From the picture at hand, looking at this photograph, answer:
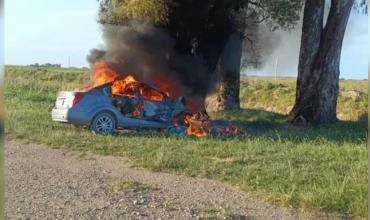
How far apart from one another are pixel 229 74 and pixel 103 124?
9.82 m

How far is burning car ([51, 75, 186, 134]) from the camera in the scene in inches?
538

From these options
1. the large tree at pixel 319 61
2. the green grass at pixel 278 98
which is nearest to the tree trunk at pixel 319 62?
the large tree at pixel 319 61

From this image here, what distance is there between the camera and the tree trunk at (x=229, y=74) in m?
20.9

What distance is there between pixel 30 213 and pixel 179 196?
1938mm

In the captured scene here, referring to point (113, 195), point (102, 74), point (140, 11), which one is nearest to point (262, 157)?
point (113, 195)

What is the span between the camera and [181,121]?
15008mm

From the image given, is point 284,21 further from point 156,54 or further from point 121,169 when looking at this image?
point 121,169

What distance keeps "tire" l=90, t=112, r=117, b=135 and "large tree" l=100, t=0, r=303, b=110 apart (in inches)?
192

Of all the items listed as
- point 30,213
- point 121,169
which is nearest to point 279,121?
point 121,169

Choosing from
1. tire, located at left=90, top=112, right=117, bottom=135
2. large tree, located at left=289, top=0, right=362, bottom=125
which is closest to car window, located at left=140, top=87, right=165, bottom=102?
tire, located at left=90, top=112, right=117, bottom=135

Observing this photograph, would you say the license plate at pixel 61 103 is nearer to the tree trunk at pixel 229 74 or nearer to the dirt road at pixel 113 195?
the dirt road at pixel 113 195

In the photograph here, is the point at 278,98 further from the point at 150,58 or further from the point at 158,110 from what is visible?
the point at 158,110

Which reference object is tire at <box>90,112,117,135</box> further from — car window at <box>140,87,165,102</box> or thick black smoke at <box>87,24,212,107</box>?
thick black smoke at <box>87,24,212,107</box>

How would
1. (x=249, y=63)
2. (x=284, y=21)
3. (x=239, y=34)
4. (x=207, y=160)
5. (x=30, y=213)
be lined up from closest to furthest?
(x=30, y=213) < (x=207, y=160) < (x=239, y=34) < (x=284, y=21) < (x=249, y=63)
